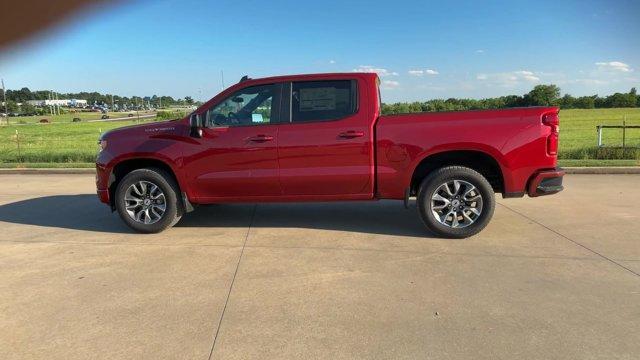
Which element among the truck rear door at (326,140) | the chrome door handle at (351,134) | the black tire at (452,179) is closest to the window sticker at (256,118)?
the truck rear door at (326,140)

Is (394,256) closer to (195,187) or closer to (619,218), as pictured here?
(195,187)

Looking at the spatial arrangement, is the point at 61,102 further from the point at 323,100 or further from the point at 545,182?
the point at 545,182

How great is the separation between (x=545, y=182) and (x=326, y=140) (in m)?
2.50

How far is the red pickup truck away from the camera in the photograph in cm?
539

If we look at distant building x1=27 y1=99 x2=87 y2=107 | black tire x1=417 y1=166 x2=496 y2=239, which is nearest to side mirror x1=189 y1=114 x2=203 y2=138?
black tire x1=417 y1=166 x2=496 y2=239

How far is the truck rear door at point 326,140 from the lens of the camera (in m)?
5.54

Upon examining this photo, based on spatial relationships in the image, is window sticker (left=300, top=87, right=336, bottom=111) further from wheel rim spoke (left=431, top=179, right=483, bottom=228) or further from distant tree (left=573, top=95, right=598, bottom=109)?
distant tree (left=573, top=95, right=598, bottom=109)

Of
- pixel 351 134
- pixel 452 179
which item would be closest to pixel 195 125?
pixel 351 134

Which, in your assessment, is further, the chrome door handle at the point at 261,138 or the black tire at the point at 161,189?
the black tire at the point at 161,189

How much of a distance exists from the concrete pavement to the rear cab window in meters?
1.40

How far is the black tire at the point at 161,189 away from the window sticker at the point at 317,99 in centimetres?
187

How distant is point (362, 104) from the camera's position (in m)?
5.60

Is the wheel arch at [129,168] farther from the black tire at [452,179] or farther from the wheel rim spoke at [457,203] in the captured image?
the wheel rim spoke at [457,203]

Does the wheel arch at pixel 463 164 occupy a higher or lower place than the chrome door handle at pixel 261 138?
lower
